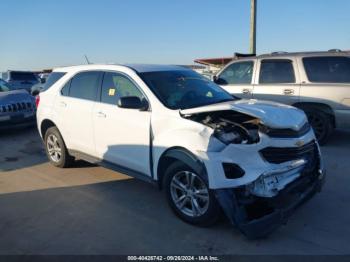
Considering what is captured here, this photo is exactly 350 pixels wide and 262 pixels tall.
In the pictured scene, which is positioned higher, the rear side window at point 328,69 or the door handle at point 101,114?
the rear side window at point 328,69

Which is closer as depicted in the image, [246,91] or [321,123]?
[321,123]

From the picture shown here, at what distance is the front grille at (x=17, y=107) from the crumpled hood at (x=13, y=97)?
0.10m

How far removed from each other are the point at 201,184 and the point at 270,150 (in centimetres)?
83

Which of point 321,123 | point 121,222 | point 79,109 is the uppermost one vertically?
point 79,109

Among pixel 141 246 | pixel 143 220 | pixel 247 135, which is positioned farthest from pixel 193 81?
pixel 141 246

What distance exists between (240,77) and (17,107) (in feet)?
19.0

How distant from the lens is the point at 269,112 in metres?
3.89

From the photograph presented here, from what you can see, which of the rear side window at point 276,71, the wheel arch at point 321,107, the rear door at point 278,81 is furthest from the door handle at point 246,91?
the wheel arch at point 321,107

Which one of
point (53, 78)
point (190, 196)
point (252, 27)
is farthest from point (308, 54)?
point (252, 27)

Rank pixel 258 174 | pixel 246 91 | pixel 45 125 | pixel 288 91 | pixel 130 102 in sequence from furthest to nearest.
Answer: pixel 246 91, pixel 288 91, pixel 45 125, pixel 130 102, pixel 258 174

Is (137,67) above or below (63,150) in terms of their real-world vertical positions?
above

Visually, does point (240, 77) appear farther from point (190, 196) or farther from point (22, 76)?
point (22, 76)

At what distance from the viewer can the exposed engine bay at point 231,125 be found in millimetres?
3668

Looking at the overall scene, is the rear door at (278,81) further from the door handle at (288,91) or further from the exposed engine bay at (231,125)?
the exposed engine bay at (231,125)
